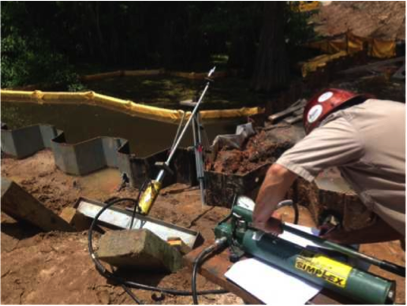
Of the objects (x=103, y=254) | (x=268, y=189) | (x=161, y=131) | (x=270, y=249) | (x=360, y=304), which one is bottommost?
(x=161, y=131)

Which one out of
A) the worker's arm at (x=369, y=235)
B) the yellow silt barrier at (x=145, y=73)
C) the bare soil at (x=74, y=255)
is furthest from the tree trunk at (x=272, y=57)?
the worker's arm at (x=369, y=235)

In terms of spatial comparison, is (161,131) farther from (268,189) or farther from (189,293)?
(268,189)

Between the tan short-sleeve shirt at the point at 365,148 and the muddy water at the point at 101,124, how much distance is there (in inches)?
251

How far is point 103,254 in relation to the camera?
3.33 metres

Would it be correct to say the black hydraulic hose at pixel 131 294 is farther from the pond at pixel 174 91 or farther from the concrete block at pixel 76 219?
the pond at pixel 174 91

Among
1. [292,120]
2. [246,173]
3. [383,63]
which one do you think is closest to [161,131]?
[292,120]

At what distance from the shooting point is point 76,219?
496cm

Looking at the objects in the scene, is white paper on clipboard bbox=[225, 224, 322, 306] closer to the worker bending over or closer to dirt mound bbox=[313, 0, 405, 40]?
the worker bending over

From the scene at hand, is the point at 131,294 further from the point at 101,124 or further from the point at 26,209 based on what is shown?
the point at 101,124

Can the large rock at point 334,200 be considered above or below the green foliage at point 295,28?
below

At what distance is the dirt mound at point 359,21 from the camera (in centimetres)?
1758

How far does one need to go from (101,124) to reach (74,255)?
6217 mm

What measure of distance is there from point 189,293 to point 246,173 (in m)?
2.54

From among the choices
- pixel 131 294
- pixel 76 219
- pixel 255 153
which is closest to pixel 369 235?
pixel 131 294
